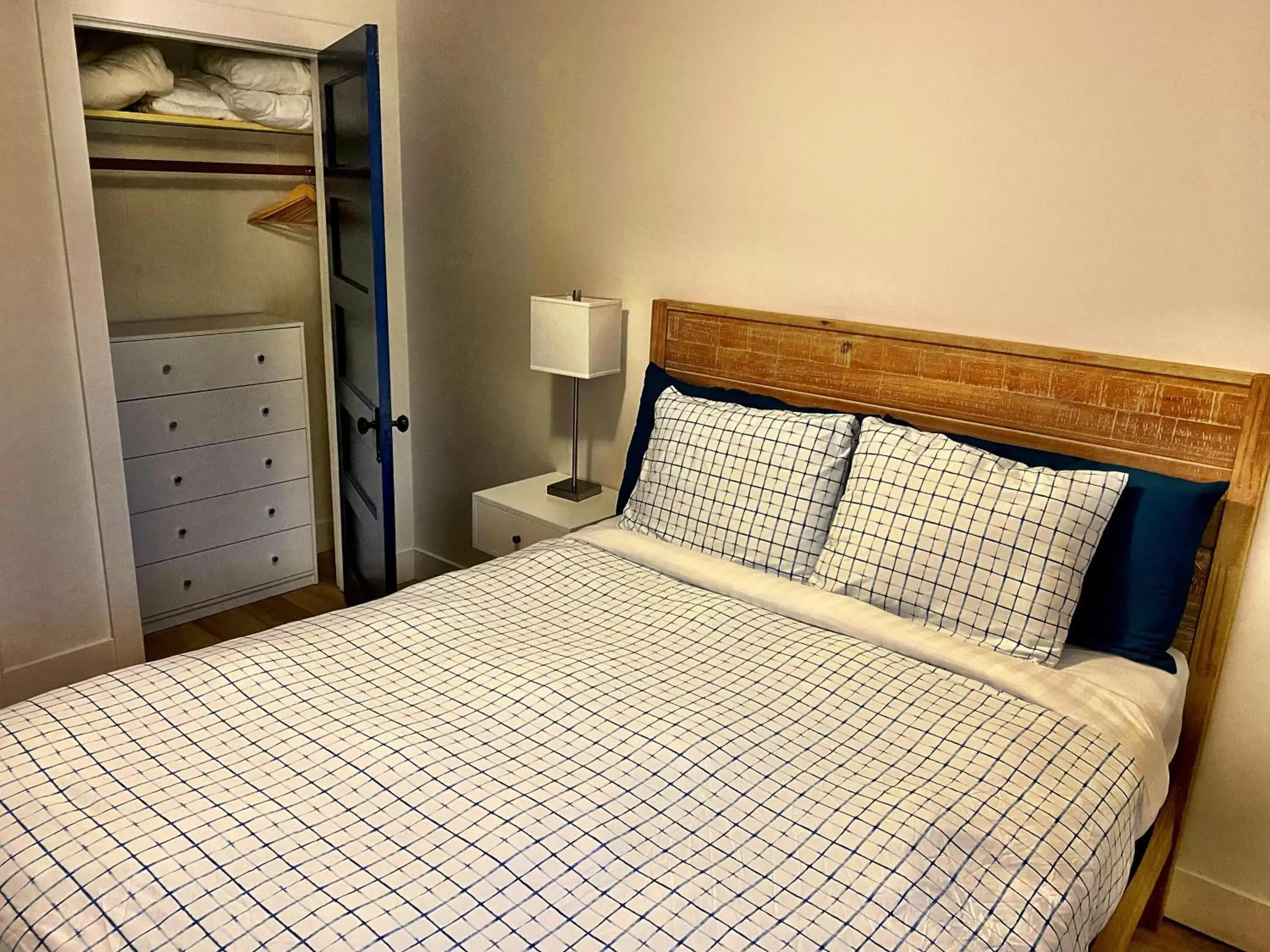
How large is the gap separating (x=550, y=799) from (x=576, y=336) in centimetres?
163

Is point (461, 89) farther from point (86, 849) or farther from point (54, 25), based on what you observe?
point (86, 849)

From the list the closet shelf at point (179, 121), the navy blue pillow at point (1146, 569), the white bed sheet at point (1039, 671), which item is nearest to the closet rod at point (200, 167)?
the closet shelf at point (179, 121)

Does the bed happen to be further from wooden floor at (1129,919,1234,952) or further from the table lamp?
the table lamp

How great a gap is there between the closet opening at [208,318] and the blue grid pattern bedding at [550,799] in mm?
A: 1646

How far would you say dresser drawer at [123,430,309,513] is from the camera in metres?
3.27

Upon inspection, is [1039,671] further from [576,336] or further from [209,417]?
[209,417]

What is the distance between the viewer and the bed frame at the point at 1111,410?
1901 millimetres

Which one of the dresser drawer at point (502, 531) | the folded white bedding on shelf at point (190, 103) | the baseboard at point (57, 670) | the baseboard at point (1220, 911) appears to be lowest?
the baseboard at point (1220, 911)

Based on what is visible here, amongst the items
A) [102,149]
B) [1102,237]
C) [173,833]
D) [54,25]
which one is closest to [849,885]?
[173,833]

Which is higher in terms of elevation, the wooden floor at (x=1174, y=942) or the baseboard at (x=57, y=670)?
the baseboard at (x=57, y=670)

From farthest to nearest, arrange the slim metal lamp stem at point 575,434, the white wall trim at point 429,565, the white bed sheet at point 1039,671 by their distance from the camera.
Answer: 1. the white wall trim at point 429,565
2. the slim metal lamp stem at point 575,434
3. the white bed sheet at point 1039,671

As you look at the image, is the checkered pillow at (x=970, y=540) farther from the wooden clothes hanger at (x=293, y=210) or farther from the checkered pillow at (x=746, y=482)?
the wooden clothes hanger at (x=293, y=210)

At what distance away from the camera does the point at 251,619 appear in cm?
351

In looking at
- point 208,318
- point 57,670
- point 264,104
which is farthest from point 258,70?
point 57,670
